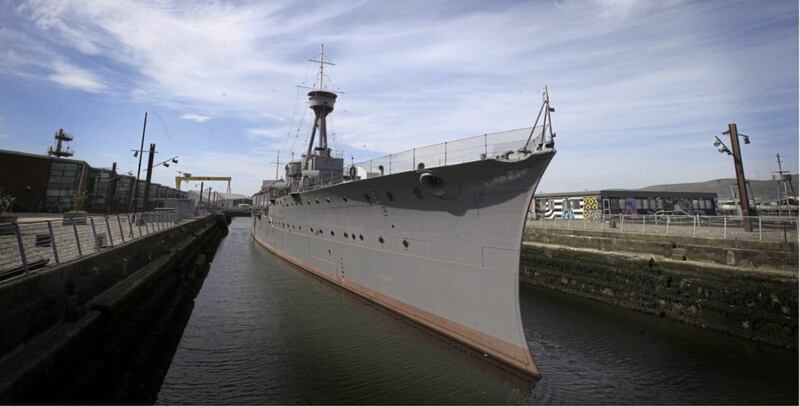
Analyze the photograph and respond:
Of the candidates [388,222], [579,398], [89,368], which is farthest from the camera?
[388,222]

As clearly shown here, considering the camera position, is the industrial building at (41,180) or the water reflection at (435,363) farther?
the industrial building at (41,180)

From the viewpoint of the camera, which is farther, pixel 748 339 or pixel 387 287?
pixel 387 287

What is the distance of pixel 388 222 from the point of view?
1026 cm

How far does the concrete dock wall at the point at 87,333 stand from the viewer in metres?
4.46

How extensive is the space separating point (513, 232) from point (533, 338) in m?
3.83

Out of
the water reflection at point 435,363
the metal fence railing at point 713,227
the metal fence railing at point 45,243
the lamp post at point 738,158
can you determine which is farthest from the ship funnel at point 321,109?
the lamp post at point 738,158

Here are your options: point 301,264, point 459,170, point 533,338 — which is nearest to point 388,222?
point 459,170

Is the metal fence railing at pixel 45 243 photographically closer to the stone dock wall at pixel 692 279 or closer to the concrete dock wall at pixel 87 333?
the concrete dock wall at pixel 87 333

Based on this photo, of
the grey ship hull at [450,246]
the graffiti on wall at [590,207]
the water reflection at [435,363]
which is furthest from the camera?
the graffiti on wall at [590,207]

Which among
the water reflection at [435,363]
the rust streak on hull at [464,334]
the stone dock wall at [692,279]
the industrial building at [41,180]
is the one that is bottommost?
the water reflection at [435,363]

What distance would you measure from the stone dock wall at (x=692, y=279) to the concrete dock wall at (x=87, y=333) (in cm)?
1382

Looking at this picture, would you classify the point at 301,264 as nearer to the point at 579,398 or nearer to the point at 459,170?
the point at 459,170

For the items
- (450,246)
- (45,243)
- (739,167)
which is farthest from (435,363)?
(739,167)

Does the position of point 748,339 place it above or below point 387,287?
below
